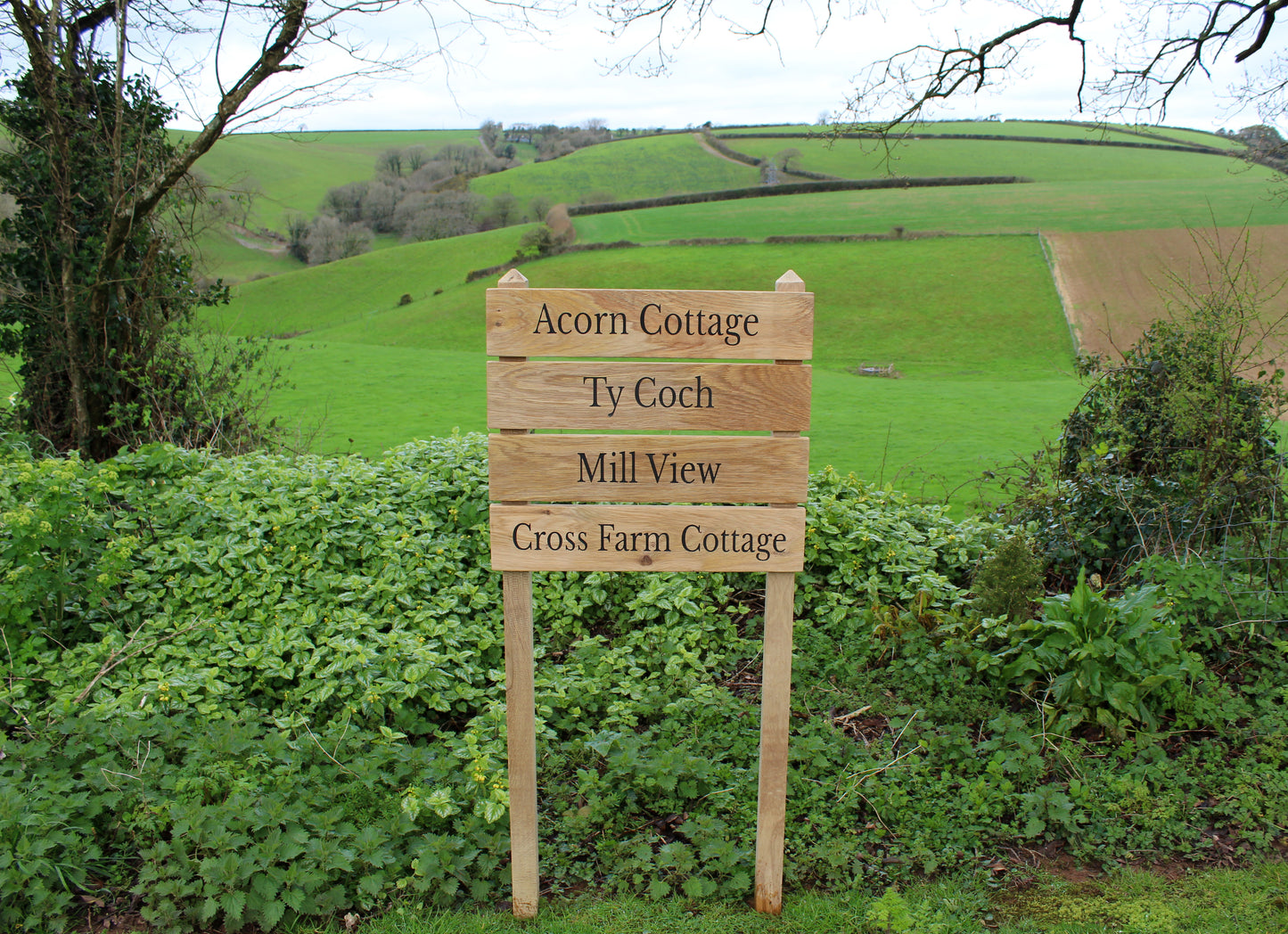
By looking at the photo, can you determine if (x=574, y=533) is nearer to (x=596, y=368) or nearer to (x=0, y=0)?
(x=596, y=368)

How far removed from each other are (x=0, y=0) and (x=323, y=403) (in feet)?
22.3

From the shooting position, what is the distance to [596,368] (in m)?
3.26

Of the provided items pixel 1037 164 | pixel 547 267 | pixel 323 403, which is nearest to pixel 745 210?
pixel 547 267

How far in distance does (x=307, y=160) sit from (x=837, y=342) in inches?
2435

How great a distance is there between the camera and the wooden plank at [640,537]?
3328 millimetres

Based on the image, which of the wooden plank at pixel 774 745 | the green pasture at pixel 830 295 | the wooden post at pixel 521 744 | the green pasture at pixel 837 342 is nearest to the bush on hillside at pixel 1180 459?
the green pasture at pixel 837 342

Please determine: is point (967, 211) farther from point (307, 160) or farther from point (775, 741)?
point (307, 160)

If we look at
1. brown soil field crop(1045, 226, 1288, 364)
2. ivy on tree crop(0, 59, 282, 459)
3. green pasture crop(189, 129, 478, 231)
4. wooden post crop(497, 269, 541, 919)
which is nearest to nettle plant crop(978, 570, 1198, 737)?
wooden post crop(497, 269, 541, 919)

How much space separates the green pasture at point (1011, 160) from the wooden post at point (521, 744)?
49.8 meters

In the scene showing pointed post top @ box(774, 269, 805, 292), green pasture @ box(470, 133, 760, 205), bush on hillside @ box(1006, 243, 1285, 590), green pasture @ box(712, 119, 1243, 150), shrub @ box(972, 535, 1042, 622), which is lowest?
shrub @ box(972, 535, 1042, 622)

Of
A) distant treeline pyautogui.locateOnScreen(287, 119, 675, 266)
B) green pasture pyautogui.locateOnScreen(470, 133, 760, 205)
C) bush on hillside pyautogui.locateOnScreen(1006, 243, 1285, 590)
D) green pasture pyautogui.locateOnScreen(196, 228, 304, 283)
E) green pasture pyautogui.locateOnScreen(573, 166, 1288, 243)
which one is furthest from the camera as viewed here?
green pasture pyautogui.locateOnScreen(470, 133, 760, 205)

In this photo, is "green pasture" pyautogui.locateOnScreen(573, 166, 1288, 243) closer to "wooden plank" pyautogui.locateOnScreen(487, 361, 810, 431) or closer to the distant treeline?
the distant treeline

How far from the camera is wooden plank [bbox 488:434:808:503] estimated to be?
330 centimetres

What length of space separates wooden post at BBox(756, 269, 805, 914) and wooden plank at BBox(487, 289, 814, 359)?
0.91ft
